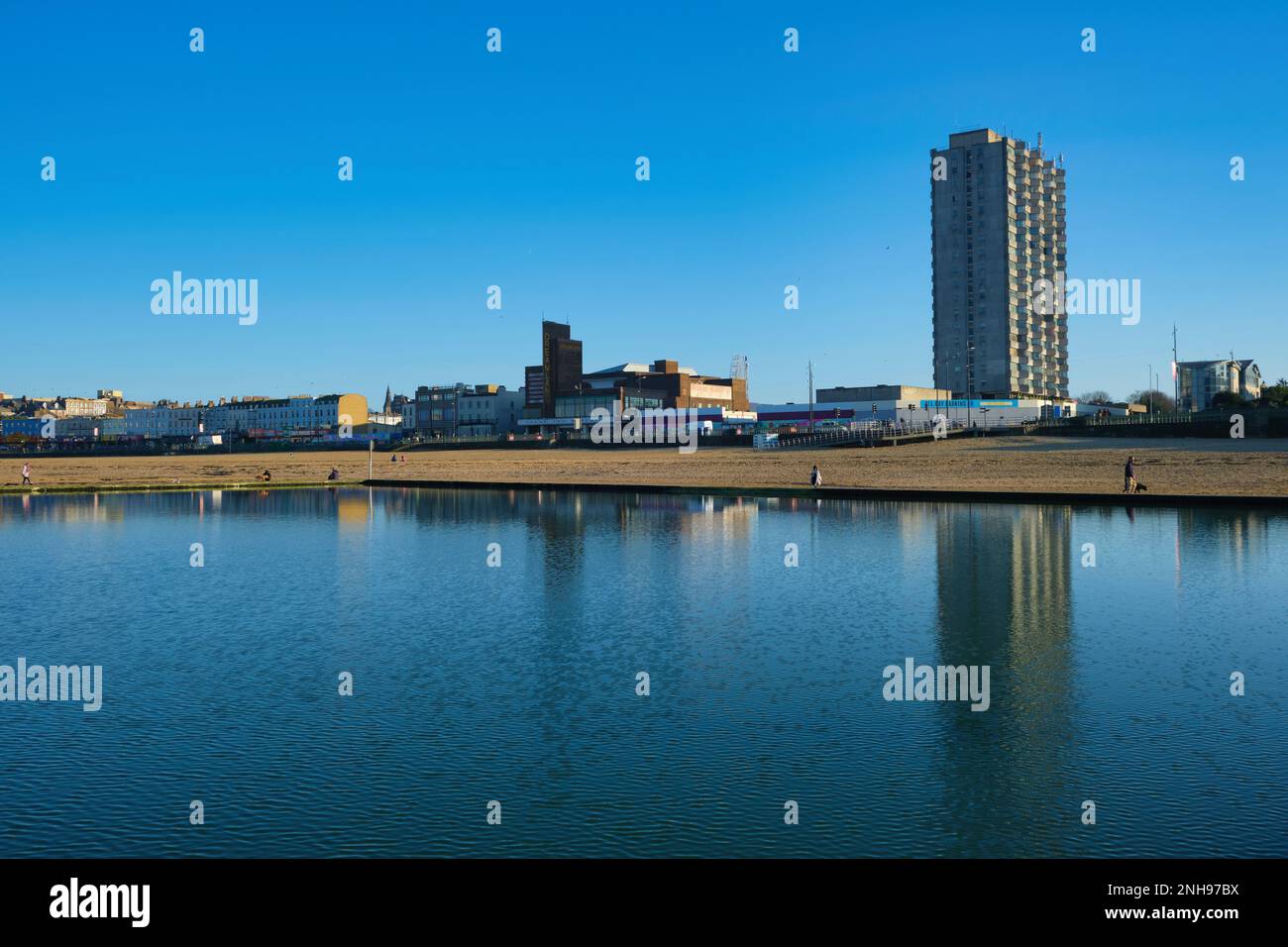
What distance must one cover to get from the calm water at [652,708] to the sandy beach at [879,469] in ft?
101

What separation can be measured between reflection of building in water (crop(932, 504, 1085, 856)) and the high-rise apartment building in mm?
151363

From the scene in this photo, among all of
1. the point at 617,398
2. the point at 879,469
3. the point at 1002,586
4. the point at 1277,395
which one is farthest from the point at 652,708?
the point at 617,398

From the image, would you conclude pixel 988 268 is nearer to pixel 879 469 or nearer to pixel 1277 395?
pixel 1277 395

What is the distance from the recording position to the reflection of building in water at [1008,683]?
10.2 meters

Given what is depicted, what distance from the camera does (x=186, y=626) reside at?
804 inches

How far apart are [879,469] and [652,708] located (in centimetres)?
6280

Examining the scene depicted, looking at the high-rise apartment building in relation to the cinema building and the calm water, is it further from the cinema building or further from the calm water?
the calm water

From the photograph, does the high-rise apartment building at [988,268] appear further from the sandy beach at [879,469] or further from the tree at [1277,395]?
the sandy beach at [879,469]

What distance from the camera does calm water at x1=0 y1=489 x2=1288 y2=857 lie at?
9.77m

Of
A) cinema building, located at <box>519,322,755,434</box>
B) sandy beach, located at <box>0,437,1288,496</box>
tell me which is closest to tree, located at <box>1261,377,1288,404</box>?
sandy beach, located at <box>0,437,1288,496</box>

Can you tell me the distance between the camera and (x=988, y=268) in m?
177
